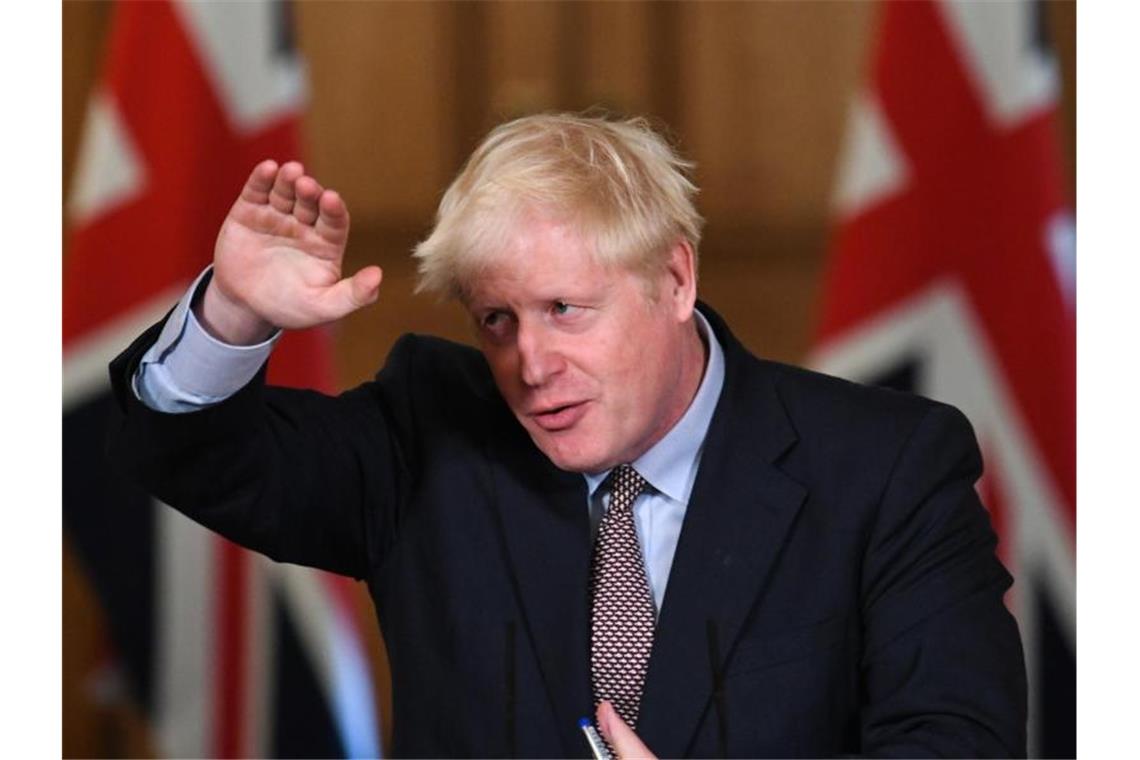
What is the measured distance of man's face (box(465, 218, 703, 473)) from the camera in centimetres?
159

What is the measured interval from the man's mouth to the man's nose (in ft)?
0.13

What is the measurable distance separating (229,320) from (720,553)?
21.1 inches

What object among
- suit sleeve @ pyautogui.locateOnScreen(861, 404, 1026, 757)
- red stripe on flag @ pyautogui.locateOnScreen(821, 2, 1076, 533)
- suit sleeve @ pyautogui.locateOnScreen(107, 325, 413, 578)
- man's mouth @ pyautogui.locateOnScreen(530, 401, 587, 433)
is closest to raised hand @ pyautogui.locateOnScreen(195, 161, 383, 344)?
suit sleeve @ pyautogui.locateOnScreen(107, 325, 413, 578)

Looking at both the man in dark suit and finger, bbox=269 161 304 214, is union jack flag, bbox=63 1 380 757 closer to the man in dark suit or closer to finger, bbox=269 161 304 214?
the man in dark suit

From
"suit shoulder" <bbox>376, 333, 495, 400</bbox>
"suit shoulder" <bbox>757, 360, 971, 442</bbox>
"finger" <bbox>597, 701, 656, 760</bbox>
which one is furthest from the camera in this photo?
"suit shoulder" <bbox>376, 333, 495, 400</bbox>

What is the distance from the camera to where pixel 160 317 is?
10.1ft

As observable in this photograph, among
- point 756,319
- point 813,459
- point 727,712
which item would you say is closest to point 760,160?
point 756,319

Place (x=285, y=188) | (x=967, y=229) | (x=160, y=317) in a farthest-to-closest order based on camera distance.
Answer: (x=967, y=229) → (x=160, y=317) → (x=285, y=188)

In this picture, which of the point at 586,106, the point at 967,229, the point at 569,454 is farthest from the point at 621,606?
the point at 967,229

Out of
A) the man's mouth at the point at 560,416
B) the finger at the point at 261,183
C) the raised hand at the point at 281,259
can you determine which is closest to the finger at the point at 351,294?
the raised hand at the point at 281,259

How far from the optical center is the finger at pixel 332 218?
4.91ft

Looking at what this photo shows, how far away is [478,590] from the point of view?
5.79 feet

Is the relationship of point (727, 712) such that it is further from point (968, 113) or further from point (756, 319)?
point (968, 113)

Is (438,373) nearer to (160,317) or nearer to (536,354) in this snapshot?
(536,354)
